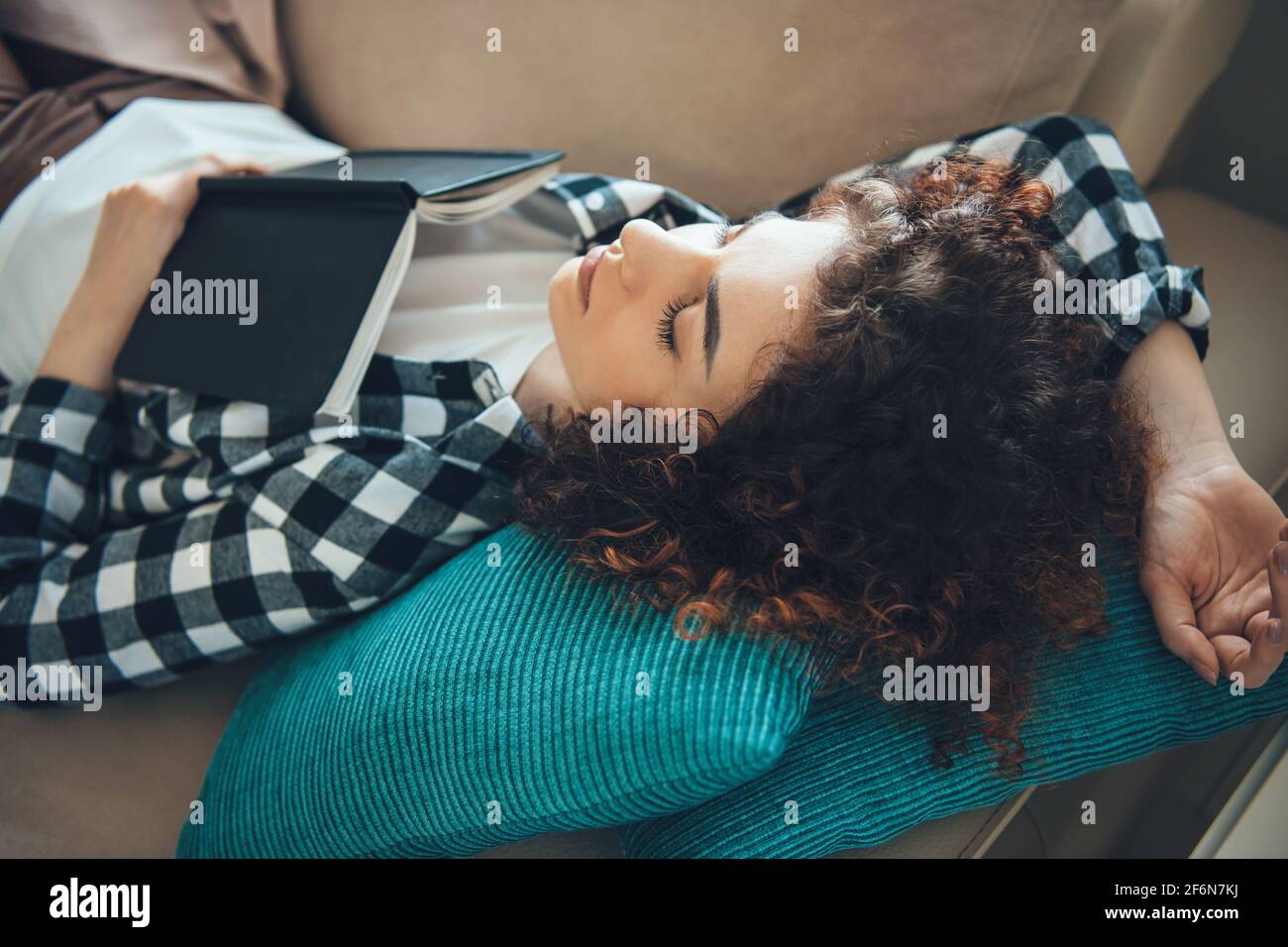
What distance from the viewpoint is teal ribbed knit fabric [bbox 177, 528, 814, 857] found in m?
0.63

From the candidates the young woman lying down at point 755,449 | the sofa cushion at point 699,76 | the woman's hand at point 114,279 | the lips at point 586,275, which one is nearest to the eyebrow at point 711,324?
the young woman lying down at point 755,449

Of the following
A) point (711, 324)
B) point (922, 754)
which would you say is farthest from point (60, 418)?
point (922, 754)

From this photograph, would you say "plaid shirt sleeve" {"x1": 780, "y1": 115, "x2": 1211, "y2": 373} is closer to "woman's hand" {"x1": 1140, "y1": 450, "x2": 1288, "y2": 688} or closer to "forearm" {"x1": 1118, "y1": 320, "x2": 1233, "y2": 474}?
"forearm" {"x1": 1118, "y1": 320, "x2": 1233, "y2": 474}

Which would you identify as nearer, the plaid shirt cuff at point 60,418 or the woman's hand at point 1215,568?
the woman's hand at point 1215,568

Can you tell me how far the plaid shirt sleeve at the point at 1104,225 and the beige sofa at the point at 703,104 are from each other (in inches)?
3.3

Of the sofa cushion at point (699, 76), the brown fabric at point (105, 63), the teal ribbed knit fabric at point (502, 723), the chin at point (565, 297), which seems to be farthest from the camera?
the brown fabric at point (105, 63)

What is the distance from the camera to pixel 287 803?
76 centimetres

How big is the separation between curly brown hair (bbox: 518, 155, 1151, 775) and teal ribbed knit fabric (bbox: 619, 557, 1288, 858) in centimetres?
3

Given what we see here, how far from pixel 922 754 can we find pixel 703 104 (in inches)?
31.2

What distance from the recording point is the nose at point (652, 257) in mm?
794

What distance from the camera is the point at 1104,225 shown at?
932mm

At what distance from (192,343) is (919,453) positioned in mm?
738

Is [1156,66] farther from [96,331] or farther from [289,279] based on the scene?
[96,331]

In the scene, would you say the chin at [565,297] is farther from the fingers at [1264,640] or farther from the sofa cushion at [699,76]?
the fingers at [1264,640]
